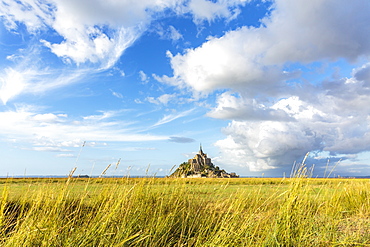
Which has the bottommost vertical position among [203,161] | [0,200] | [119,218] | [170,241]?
[170,241]

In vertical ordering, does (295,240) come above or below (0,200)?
below

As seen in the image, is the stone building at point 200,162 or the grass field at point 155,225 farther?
the stone building at point 200,162

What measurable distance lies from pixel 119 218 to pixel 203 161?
96.8 metres

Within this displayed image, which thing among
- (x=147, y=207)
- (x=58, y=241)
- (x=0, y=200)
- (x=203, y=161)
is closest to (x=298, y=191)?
(x=147, y=207)

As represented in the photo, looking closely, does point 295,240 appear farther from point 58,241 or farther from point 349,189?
point 349,189

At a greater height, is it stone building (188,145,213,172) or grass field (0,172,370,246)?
stone building (188,145,213,172)

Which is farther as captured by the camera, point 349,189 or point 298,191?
point 349,189

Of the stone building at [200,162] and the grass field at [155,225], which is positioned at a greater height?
the stone building at [200,162]

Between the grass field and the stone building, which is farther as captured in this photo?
the stone building

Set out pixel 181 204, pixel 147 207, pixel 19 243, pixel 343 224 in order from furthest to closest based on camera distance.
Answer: pixel 343 224 → pixel 181 204 → pixel 147 207 → pixel 19 243

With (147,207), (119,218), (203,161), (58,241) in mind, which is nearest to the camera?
(58,241)

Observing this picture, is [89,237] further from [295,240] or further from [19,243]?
[295,240]

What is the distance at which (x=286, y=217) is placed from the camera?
13.4 feet

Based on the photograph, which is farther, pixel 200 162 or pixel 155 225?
pixel 200 162
